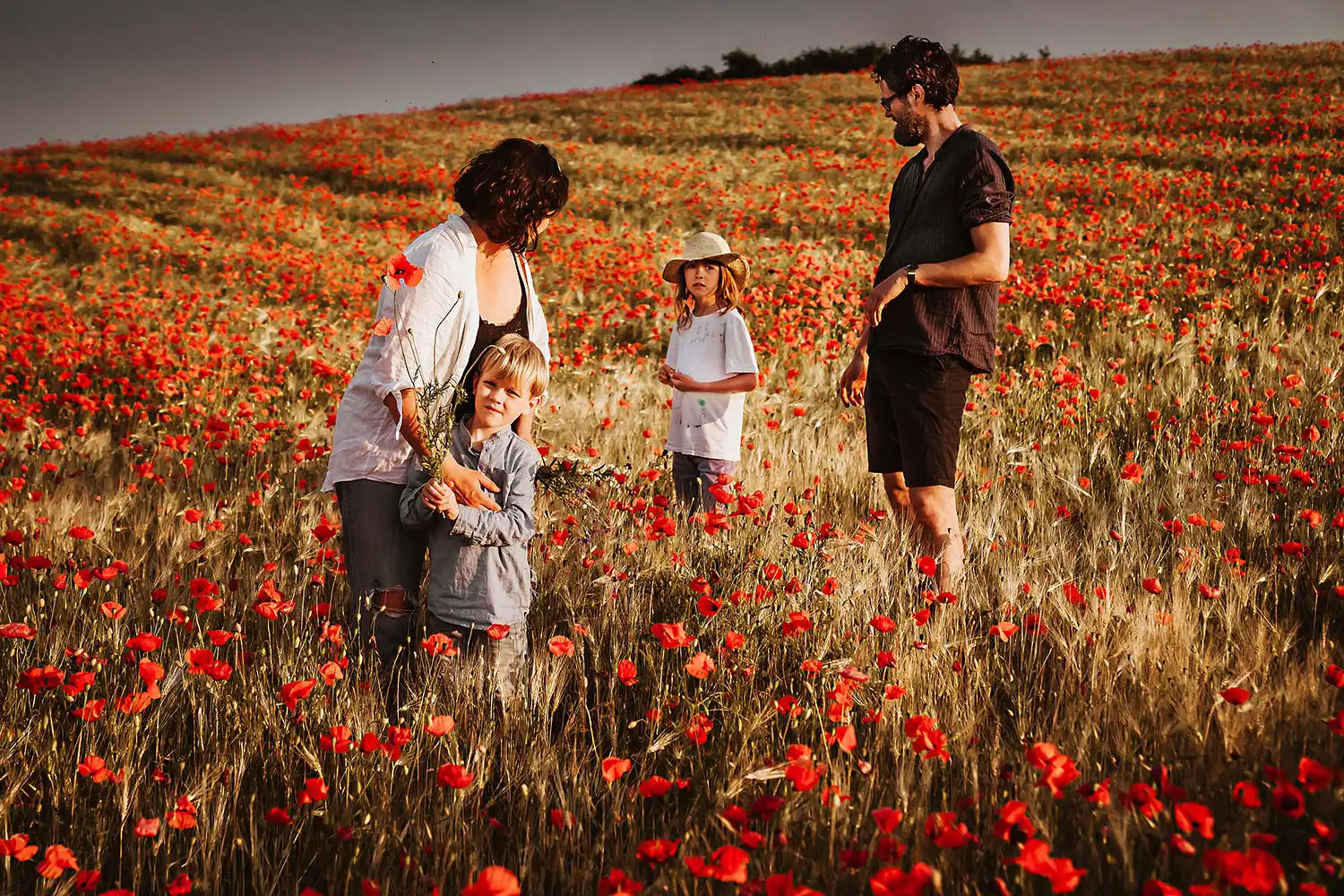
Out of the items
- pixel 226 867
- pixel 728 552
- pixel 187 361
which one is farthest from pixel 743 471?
pixel 187 361

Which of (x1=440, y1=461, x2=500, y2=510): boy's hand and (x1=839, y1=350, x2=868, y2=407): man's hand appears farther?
(x1=839, y1=350, x2=868, y2=407): man's hand

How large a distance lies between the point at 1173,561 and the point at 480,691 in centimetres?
232

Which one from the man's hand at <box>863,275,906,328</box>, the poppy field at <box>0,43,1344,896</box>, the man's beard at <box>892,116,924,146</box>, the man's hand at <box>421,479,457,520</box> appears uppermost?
the man's beard at <box>892,116,924,146</box>

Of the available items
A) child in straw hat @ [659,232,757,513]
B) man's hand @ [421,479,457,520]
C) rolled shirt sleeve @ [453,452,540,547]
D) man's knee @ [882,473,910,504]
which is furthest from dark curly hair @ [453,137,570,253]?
man's knee @ [882,473,910,504]

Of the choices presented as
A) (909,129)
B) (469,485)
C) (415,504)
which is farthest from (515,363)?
(909,129)

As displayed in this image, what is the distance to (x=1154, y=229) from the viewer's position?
36.8 feet

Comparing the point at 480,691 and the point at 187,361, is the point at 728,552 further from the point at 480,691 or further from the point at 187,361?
the point at 187,361

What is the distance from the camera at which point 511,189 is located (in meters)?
2.58

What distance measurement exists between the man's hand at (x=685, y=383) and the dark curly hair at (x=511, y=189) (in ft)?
5.06

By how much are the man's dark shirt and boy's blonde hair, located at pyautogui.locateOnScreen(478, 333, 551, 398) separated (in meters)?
1.29

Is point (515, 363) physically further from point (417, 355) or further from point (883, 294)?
point (883, 294)

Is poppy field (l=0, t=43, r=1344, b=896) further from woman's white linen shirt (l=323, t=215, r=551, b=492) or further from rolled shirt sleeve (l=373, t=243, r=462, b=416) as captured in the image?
rolled shirt sleeve (l=373, t=243, r=462, b=416)

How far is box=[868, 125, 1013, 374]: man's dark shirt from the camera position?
9.93 feet

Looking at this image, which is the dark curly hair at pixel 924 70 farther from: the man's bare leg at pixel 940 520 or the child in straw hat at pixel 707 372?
the man's bare leg at pixel 940 520
